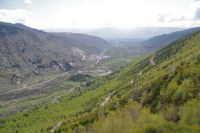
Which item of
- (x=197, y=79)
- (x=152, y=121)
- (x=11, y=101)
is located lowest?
(x=11, y=101)

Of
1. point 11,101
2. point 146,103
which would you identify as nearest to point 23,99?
point 11,101

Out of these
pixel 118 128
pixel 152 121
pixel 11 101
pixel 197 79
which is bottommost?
pixel 11 101

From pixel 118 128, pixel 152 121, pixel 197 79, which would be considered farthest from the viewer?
pixel 197 79

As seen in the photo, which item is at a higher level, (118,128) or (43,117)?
(118,128)

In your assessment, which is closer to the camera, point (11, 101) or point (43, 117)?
point (43, 117)

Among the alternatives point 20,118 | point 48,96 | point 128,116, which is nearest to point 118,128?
point 128,116

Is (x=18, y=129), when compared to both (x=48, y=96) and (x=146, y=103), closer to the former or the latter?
(x=48, y=96)

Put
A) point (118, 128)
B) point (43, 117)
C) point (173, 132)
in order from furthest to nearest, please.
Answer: point (43, 117) < point (118, 128) < point (173, 132)

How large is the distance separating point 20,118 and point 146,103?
4721 inches

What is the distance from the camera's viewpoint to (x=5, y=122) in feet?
420

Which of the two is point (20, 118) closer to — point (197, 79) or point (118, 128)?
point (118, 128)

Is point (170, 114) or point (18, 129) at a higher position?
point (170, 114)

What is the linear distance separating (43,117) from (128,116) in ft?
348

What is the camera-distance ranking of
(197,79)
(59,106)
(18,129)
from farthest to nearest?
(59,106) → (18,129) → (197,79)
